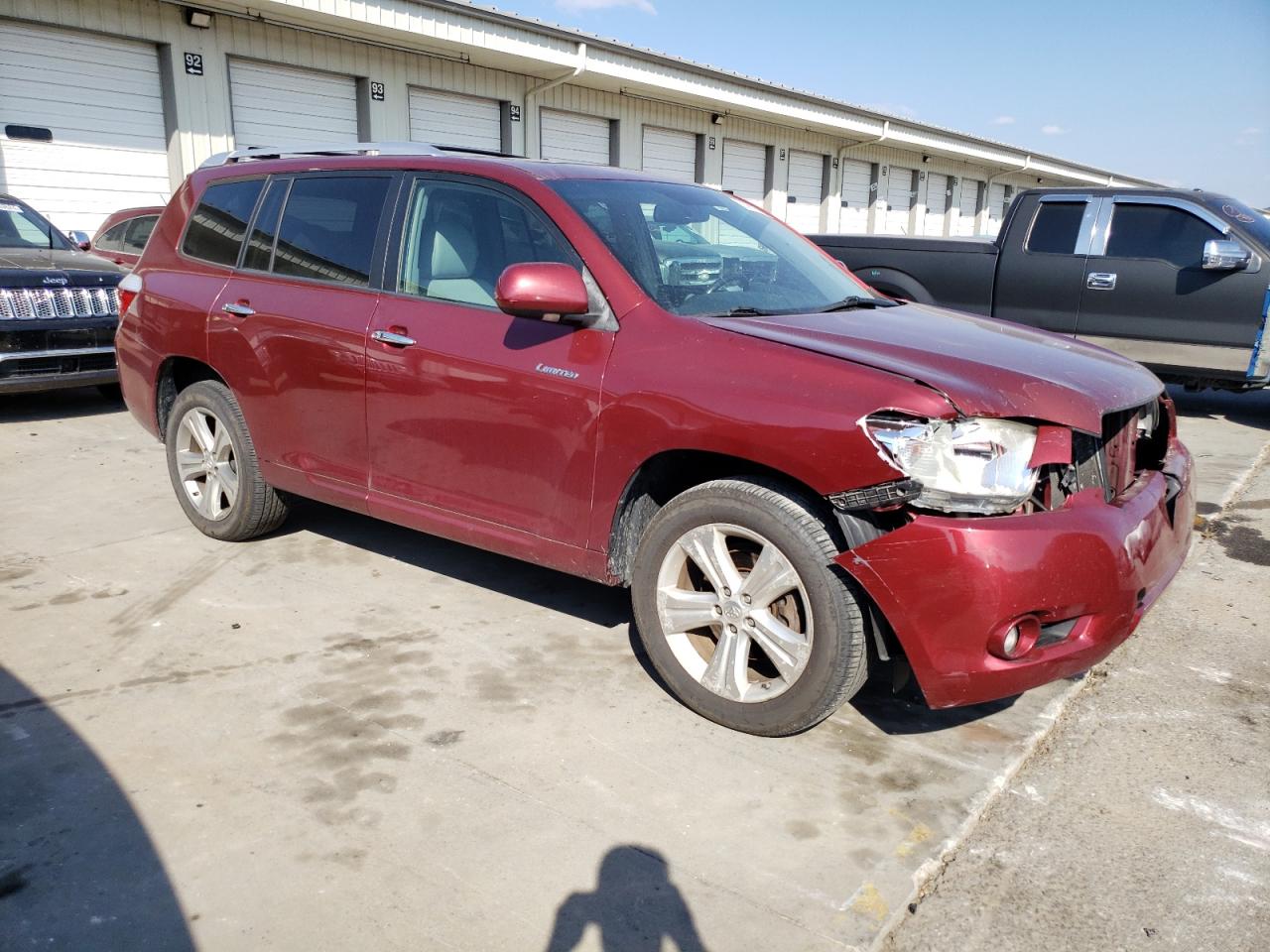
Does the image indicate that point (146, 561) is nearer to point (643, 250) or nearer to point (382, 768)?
point (382, 768)

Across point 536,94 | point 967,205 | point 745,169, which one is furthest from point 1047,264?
point 967,205

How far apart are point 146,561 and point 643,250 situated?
2.86 meters

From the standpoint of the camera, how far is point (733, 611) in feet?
10.2

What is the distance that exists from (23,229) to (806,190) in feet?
59.1

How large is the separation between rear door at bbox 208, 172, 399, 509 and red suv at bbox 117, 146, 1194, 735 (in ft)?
0.05

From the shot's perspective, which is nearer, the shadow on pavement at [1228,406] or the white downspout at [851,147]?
the shadow on pavement at [1228,406]

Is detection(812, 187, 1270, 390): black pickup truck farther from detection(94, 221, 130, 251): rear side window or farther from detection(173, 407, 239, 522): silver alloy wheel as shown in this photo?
detection(94, 221, 130, 251): rear side window

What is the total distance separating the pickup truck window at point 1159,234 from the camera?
8.21 m

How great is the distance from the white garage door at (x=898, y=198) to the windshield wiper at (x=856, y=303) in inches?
A: 935

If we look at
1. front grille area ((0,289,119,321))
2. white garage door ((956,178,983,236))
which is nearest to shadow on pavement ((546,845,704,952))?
front grille area ((0,289,119,321))

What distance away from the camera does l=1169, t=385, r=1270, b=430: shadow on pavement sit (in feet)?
30.2

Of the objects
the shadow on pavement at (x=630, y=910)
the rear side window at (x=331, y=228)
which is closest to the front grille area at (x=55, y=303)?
the rear side window at (x=331, y=228)

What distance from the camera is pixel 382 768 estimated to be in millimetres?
2955

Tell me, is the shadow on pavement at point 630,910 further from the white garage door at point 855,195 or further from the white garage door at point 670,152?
the white garage door at point 855,195
